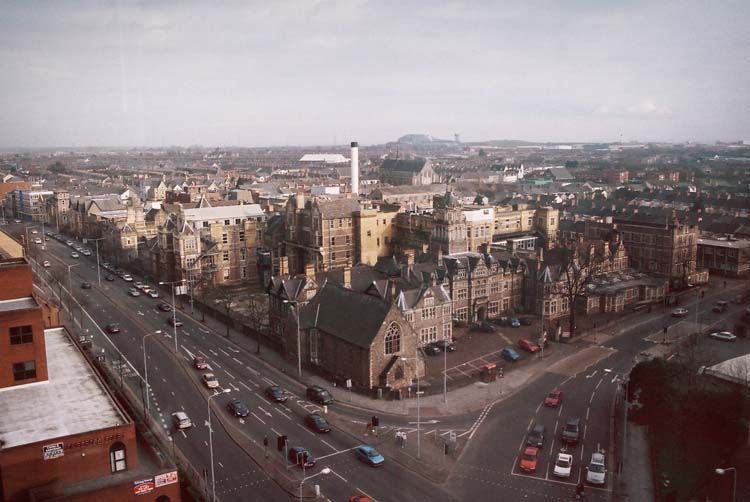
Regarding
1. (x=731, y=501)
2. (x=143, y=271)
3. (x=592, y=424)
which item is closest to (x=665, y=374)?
(x=592, y=424)

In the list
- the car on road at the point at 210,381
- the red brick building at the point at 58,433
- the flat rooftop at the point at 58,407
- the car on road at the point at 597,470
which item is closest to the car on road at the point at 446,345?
the car on road at the point at 210,381

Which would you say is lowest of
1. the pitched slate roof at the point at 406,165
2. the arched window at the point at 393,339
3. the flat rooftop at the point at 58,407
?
the arched window at the point at 393,339

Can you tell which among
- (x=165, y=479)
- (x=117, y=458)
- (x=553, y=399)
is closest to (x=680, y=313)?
(x=553, y=399)

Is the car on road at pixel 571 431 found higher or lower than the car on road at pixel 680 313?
lower

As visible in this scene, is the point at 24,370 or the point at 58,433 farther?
the point at 24,370

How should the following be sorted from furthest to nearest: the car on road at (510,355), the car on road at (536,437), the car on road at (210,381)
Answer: the car on road at (510,355) → the car on road at (210,381) → the car on road at (536,437)

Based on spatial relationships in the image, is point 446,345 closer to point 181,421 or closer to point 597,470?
point 597,470

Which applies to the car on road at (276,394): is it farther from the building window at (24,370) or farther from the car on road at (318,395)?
the building window at (24,370)
